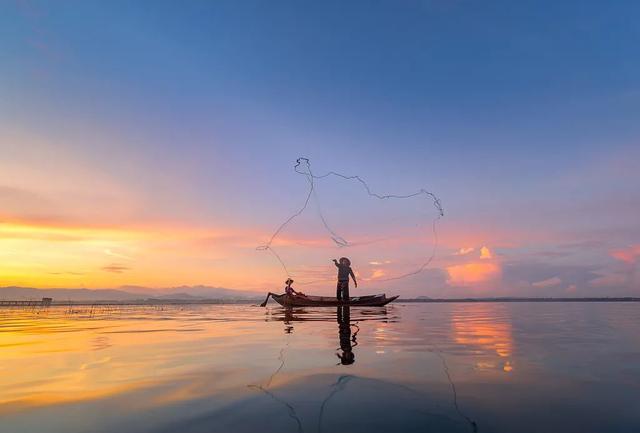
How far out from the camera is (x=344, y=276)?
177ft

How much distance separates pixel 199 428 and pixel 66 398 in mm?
4090

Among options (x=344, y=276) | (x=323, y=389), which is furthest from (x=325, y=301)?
(x=323, y=389)

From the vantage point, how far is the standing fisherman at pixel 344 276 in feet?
177

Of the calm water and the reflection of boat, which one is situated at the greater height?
the reflection of boat

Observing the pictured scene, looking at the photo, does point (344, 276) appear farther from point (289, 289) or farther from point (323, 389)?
point (323, 389)

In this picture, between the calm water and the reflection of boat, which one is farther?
the reflection of boat

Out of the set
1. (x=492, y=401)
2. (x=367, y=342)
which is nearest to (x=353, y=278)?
(x=367, y=342)

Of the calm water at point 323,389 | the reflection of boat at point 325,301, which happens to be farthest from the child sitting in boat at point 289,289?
the calm water at point 323,389

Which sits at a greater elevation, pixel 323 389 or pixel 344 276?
pixel 344 276

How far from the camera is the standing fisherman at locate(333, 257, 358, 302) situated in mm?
53938

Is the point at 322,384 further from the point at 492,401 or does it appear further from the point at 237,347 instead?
the point at 237,347

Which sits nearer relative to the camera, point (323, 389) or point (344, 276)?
point (323, 389)

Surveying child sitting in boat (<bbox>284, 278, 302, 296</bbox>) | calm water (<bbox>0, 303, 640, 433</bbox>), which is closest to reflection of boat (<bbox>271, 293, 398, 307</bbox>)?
child sitting in boat (<bbox>284, 278, 302, 296</bbox>)

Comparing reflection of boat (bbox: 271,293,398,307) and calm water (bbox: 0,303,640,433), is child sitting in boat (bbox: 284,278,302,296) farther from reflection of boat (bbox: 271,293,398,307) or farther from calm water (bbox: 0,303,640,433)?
calm water (bbox: 0,303,640,433)
